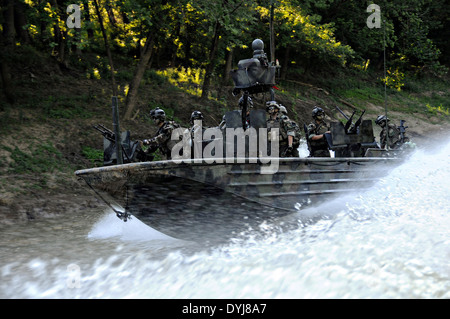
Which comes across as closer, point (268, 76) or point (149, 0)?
point (268, 76)

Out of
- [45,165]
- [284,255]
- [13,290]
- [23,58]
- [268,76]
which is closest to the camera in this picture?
[13,290]

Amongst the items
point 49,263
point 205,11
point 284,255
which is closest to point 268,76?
point 284,255

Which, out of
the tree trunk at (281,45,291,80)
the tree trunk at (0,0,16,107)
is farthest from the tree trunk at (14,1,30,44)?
the tree trunk at (281,45,291,80)

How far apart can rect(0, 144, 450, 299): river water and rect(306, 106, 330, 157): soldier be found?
1376 millimetres

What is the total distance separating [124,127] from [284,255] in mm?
9911

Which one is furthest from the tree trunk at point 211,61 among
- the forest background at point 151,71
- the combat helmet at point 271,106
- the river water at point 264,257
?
the river water at point 264,257

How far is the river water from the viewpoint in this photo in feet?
17.0

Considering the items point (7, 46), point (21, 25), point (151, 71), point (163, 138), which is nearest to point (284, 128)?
point (163, 138)

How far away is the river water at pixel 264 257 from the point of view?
204 inches

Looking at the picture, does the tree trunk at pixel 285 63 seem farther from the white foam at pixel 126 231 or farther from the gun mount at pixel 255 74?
the gun mount at pixel 255 74

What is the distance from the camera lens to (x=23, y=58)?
607 inches

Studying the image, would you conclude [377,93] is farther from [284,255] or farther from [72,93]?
[284,255]

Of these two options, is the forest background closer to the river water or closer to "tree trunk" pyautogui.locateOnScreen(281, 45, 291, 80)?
"tree trunk" pyautogui.locateOnScreen(281, 45, 291, 80)

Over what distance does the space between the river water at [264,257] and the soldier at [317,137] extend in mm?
1376
